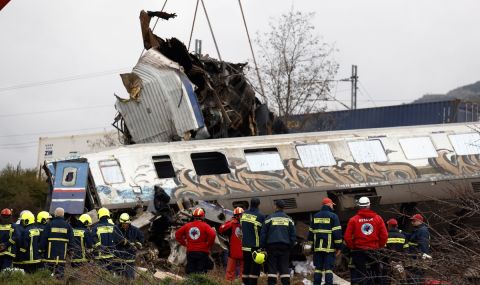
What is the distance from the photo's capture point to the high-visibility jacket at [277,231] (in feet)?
47.7

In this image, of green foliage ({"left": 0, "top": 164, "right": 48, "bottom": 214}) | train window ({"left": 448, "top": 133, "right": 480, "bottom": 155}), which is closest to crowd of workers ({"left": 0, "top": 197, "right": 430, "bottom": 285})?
train window ({"left": 448, "top": 133, "right": 480, "bottom": 155})

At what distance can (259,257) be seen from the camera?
1454 centimetres

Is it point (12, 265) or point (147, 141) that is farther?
point (147, 141)

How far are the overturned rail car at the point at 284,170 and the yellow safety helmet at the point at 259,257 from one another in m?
5.17

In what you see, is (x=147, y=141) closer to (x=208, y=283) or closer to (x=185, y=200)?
(x=185, y=200)

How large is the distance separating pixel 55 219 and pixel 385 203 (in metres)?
8.91

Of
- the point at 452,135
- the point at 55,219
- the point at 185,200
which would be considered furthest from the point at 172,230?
the point at 452,135

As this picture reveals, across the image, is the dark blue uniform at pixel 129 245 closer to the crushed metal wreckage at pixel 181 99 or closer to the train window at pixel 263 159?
the train window at pixel 263 159

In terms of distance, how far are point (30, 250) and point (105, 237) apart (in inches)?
64.1

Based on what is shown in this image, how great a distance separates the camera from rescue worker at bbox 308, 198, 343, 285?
47.8 ft

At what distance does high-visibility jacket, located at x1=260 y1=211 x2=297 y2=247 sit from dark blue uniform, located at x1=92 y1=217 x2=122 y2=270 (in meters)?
2.61

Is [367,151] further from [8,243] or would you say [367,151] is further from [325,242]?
[8,243]

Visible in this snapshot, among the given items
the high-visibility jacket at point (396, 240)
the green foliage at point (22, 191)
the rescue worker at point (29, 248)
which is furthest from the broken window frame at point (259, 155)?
the green foliage at point (22, 191)

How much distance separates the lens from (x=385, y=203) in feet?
69.4
